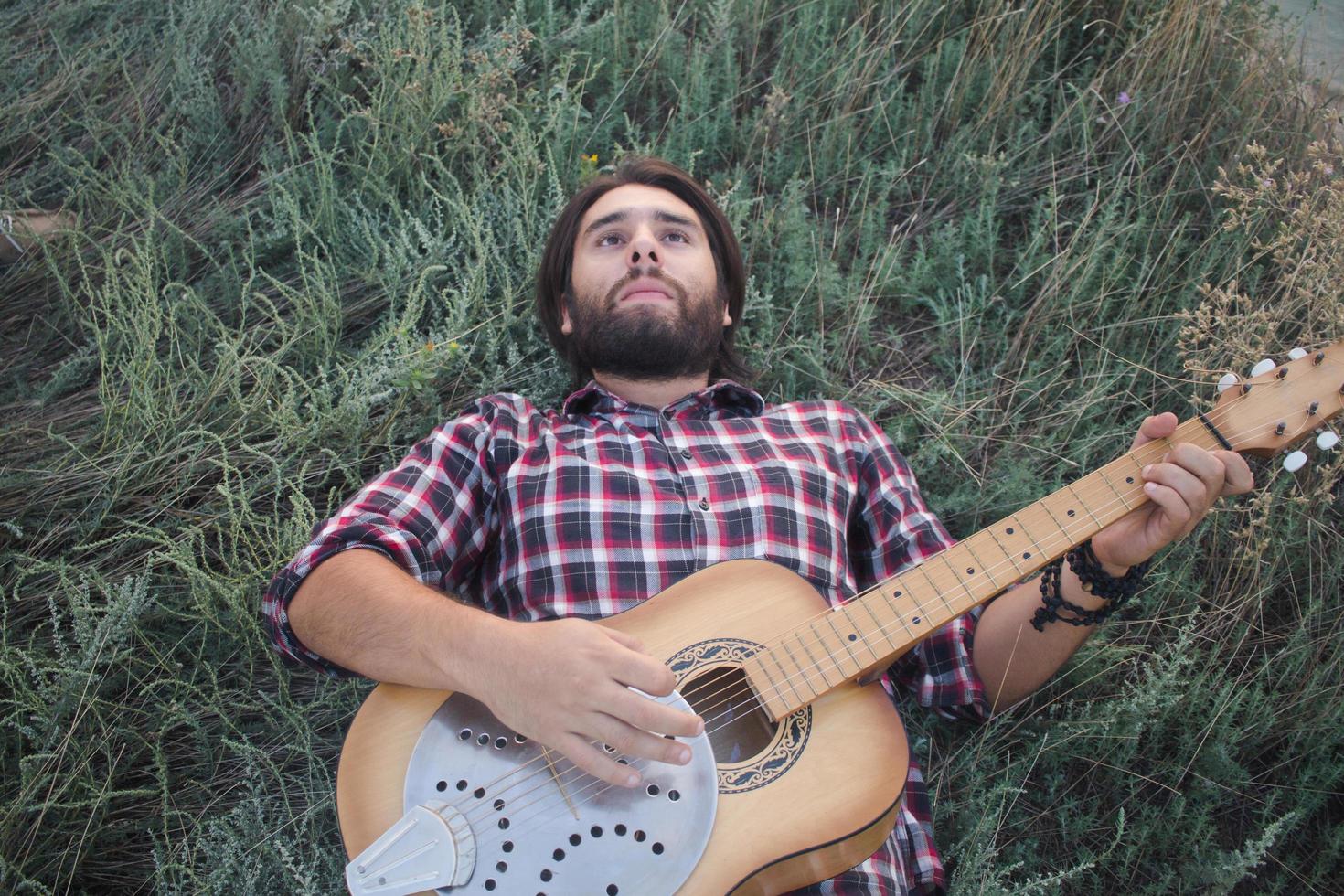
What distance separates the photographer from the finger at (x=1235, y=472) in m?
1.62

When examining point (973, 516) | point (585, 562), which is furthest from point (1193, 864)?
point (585, 562)

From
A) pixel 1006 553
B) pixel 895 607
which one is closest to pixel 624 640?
pixel 895 607

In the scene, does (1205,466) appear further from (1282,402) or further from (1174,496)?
(1282,402)

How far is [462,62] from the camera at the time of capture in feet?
10.2

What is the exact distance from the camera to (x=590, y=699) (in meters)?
1.37

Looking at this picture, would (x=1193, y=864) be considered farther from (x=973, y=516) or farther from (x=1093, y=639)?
Answer: (x=973, y=516)

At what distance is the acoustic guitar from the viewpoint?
1391 millimetres

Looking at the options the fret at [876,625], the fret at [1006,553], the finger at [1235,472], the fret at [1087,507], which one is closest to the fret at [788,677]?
the fret at [876,625]

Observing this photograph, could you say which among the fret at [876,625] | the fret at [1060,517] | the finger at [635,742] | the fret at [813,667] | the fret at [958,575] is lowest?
the fret at [813,667]

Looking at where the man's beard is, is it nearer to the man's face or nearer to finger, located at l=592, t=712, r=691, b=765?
the man's face

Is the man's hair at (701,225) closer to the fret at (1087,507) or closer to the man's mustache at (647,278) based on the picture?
the man's mustache at (647,278)

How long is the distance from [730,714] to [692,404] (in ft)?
3.23

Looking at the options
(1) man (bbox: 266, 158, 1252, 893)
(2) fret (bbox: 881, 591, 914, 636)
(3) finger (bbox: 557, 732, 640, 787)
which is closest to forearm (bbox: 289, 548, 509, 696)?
(1) man (bbox: 266, 158, 1252, 893)

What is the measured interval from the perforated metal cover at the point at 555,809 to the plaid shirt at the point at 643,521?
0.38 metres
